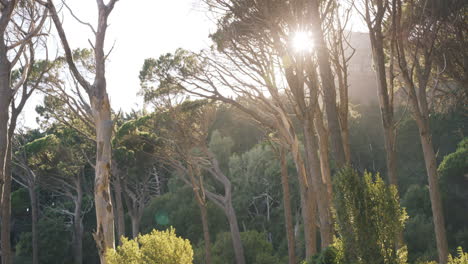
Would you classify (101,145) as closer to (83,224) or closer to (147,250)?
(147,250)

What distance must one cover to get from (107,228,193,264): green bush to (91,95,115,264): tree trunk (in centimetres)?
85

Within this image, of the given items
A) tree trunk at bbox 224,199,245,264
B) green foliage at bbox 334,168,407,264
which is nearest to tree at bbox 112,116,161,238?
tree trunk at bbox 224,199,245,264

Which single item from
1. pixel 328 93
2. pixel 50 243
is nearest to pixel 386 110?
pixel 328 93

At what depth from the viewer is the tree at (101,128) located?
A: 8.02 metres

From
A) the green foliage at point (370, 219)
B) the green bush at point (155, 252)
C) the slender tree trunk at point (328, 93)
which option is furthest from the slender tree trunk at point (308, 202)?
the green foliage at point (370, 219)

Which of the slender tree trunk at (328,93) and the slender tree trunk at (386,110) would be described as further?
the slender tree trunk at (386,110)

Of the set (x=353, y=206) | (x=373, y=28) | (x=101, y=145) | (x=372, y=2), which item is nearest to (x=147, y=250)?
(x=101, y=145)

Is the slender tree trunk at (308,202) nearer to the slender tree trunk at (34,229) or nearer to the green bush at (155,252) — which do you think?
the green bush at (155,252)

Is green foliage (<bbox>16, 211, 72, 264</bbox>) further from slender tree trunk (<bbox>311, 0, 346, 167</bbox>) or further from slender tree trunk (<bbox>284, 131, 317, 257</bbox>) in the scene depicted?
slender tree trunk (<bbox>311, 0, 346, 167</bbox>)

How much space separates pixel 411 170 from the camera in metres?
26.5

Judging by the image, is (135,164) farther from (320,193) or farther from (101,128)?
(320,193)

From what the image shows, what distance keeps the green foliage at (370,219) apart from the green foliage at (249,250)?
1493cm

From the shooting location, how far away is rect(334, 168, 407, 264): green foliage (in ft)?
19.0

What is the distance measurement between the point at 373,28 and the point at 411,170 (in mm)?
18888
